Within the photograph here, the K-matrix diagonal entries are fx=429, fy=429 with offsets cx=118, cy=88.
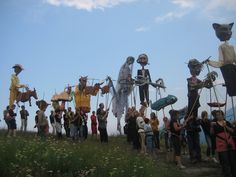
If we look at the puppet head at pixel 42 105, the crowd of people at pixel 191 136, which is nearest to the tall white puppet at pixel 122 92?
the crowd of people at pixel 191 136

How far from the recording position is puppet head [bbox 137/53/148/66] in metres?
20.5

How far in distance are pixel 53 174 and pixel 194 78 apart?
7.17 meters

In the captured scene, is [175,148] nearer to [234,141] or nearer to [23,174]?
[234,141]

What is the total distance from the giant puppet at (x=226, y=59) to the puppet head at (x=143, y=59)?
16.9 feet

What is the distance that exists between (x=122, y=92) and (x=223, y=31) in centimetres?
693

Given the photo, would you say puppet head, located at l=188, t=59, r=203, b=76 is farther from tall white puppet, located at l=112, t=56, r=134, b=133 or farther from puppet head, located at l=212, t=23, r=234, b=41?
tall white puppet, located at l=112, t=56, r=134, b=133

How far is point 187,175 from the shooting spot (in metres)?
13.6

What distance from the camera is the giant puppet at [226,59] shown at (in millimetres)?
15281

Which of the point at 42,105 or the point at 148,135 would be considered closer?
the point at 148,135

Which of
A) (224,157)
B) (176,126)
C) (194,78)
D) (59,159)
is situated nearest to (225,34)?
(194,78)

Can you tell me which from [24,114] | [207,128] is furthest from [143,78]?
[24,114]

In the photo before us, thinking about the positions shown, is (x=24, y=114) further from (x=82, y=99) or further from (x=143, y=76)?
(x=143, y=76)

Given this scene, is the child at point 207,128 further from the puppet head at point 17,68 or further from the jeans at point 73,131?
the puppet head at point 17,68

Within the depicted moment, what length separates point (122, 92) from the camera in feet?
69.7
